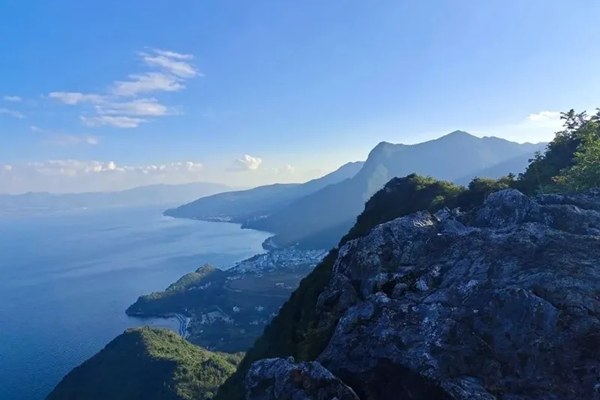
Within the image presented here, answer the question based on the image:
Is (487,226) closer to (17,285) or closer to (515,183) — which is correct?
(515,183)

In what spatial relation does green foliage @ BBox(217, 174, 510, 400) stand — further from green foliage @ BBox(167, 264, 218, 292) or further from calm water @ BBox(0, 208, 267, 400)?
green foliage @ BBox(167, 264, 218, 292)

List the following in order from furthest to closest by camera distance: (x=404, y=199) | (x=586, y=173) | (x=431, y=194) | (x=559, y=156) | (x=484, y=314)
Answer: (x=404, y=199)
(x=431, y=194)
(x=559, y=156)
(x=586, y=173)
(x=484, y=314)

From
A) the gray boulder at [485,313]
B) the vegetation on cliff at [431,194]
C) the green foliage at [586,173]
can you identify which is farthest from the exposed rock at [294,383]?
the green foliage at [586,173]

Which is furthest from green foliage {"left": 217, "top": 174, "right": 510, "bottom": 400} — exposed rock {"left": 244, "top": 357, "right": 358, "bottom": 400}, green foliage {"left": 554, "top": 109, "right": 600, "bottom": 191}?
green foliage {"left": 554, "top": 109, "right": 600, "bottom": 191}

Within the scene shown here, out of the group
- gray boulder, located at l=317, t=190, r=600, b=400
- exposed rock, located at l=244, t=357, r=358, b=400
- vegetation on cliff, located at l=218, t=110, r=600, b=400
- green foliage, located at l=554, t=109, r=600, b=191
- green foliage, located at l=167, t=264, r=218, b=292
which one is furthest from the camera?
green foliage, located at l=167, t=264, r=218, b=292

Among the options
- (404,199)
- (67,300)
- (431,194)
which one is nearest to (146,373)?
(404,199)

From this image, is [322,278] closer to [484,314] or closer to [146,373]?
[484,314]
